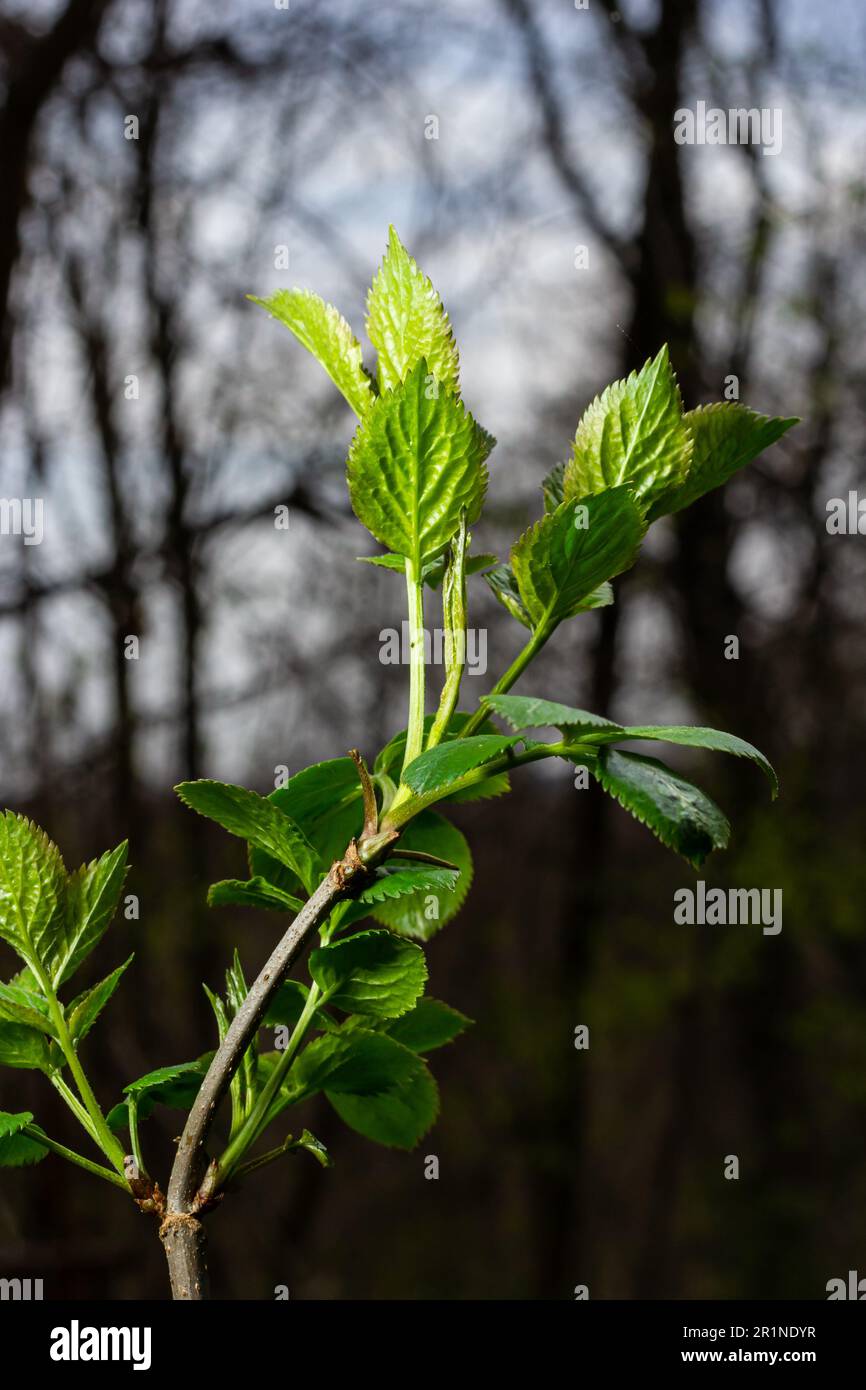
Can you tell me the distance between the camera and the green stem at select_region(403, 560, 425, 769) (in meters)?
0.19

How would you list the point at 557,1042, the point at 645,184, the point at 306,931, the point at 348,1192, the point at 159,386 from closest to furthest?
the point at 306,931, the point at 159,386, the point at 645,184, the point at 557,1042, the point at 348,1192

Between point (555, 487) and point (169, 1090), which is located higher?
point (555, 487)

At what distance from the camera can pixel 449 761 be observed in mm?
167

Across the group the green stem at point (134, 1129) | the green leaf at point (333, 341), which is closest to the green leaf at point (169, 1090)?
the green stem at point (134, 1129)

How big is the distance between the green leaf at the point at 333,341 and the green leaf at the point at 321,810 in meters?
0.06

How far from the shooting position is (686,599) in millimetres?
2293

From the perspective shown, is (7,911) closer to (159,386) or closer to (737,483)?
(159,386)

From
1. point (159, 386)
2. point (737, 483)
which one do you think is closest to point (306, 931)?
point (159, 386)

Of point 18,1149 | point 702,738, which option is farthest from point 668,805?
point 18,1149

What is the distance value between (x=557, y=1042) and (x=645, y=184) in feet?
5.33

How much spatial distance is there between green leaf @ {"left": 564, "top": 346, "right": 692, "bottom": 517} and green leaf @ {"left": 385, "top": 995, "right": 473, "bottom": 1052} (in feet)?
0.31

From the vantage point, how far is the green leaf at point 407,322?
20cm

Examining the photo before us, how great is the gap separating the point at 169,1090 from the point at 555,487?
0.12 metres

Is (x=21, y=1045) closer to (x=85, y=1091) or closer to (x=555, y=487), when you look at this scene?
(x=85, y=1091)
